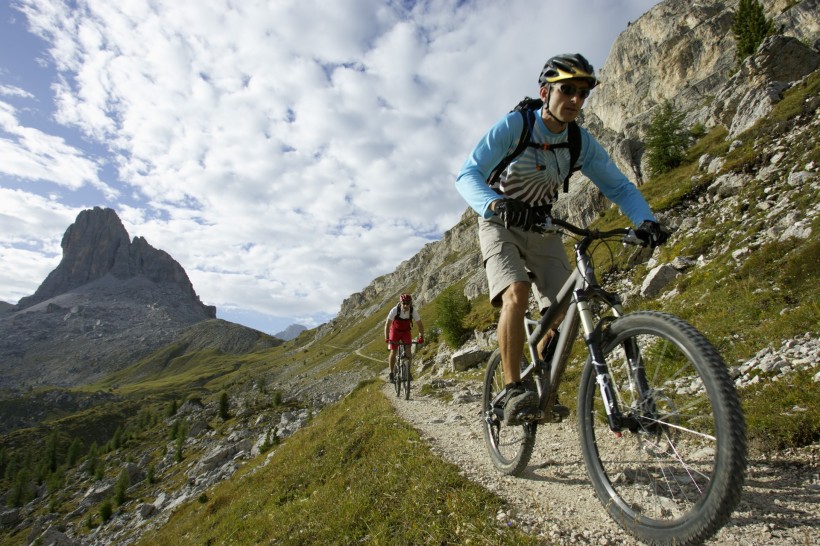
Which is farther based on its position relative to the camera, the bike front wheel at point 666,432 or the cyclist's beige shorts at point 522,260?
the cyclist's beige shorts at point 522,260

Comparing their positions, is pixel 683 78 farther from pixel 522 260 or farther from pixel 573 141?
pixel 522 260

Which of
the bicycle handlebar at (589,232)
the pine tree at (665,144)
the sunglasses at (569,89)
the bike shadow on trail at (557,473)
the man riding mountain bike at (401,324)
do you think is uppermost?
the pine tree at (665,144)

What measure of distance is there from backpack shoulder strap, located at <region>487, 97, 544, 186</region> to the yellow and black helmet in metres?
0.42

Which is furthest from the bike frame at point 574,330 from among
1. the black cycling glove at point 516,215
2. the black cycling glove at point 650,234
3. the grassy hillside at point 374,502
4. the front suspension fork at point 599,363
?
the grassy hillside at point 374,502

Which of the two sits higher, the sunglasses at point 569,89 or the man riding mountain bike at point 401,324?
the sunglasses at point 569,89

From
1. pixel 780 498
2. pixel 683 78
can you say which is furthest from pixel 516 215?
pixel 683 78

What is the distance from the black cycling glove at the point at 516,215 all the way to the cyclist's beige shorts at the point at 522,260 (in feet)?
3.08

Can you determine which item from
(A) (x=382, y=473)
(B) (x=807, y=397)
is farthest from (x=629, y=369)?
A: (A) (x=382, y=473)

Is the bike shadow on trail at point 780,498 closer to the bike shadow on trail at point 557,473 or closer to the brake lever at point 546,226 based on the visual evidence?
the bike shadow on trail at point 557,473

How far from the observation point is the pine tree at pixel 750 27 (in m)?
85.2

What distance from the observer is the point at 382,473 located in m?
8.32

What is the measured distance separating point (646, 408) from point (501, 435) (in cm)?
410

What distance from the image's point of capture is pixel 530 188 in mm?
5852

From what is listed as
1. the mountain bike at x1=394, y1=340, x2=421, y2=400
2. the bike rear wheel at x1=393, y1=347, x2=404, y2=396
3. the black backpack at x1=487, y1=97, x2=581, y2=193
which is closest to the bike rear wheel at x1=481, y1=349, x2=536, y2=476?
the black backpack at x1=487, y1=97, x2=581, y2=193
